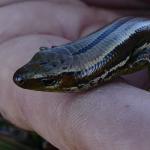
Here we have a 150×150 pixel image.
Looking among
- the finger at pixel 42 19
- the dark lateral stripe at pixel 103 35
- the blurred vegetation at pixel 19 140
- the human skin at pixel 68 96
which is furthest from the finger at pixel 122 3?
the blurred vegetation at pixel 19 140

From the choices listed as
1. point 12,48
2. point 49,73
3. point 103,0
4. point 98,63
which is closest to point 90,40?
point 98,63

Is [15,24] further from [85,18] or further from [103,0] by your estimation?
[103,0]

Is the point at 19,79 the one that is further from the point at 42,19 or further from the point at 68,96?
the point at 42,19

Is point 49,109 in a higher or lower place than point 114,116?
lower

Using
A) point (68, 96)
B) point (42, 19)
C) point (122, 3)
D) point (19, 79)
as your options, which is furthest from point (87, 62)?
point (122, 3)

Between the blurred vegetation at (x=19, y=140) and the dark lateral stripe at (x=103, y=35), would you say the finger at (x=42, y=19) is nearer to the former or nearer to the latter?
the dark lateral stripe at (x=103, y=35)

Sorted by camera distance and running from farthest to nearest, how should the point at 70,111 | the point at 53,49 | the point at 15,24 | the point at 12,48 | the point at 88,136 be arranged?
the point at 15,24, the point at 12,48, the point at 53,49, the point at 70,111, the point at 88,136
